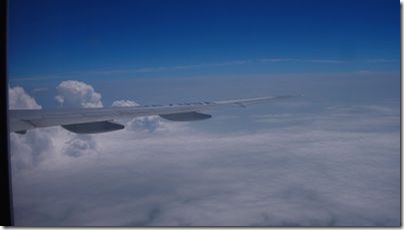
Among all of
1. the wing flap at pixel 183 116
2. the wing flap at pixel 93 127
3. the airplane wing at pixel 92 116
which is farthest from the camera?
the wing flap at pixel 183 116

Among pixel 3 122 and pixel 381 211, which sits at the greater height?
pixel 3 122

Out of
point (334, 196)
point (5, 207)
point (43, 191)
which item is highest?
point (5, 207)

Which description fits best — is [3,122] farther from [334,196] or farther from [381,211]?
[334,196]

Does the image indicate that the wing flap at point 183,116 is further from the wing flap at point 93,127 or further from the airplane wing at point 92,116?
the wing flap at point 93,127

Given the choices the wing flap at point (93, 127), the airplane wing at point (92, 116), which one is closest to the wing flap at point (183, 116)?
the airplane wing at point (92, 116)

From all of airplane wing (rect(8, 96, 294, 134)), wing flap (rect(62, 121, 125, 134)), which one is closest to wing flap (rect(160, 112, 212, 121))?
airplane wing (rect(8, 96, 294, 134))

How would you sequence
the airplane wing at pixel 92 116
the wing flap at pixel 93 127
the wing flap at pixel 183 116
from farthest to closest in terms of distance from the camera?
the wing flap at pixel 183 116 < the wing flap at pixel 93 127 < the airplane wing at pixel 92 116

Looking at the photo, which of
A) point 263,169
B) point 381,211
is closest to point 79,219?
point 381,211

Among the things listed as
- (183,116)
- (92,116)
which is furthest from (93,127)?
(183,116)

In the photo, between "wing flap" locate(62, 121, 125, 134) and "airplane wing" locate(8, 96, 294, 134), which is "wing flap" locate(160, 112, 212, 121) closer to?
"airplane wing" locate(8, 96, 294, 134)
